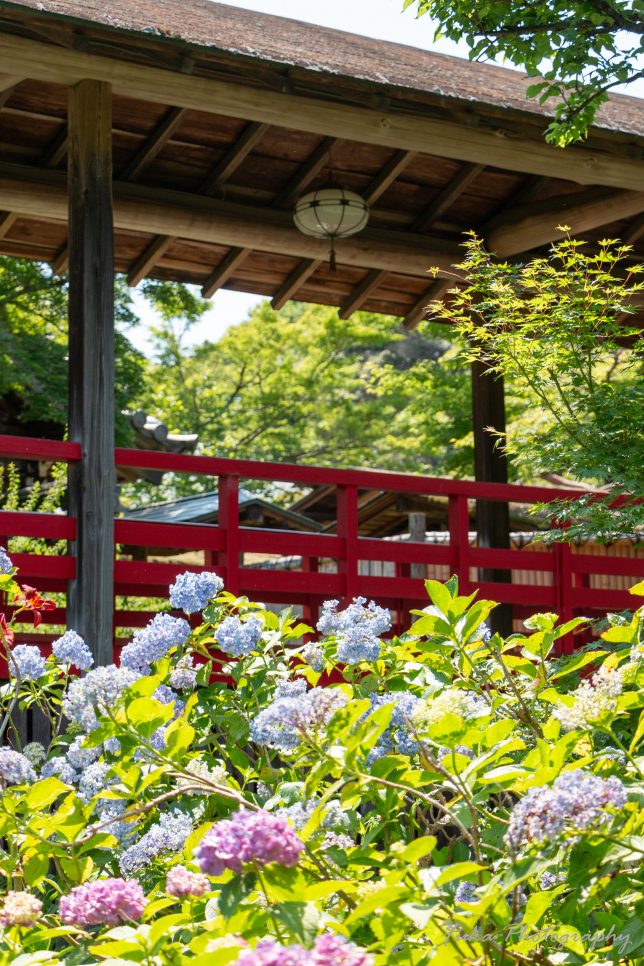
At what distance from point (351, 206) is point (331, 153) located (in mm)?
456

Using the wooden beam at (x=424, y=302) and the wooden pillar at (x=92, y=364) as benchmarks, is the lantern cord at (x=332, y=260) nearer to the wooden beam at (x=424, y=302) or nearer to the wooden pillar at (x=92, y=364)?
the wooden beam at (x=424, y=302)

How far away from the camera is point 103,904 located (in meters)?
1.70

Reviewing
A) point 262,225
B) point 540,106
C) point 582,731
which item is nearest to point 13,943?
point 582,731

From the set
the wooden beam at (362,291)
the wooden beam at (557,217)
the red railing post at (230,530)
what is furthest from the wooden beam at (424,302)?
the red railing post at (230,530)

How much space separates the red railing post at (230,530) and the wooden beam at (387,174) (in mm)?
2622

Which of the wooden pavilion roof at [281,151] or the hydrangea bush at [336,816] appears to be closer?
the hydrangea bush at [336,816]

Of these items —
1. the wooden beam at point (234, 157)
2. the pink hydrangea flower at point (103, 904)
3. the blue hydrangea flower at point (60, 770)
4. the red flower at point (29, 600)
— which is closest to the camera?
the pink hydrangea flower at point (103, 904)

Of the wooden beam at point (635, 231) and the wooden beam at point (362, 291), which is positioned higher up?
the wooden beam at point (635, 231)

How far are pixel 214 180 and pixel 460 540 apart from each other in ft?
9.06

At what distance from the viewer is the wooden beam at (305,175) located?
736 centimetres

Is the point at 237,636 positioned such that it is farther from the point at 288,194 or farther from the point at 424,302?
the point at 424,302

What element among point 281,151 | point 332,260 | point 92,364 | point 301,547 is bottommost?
point 301,547

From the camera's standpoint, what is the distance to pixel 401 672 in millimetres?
2668

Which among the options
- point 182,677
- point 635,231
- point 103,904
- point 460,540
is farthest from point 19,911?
point 635,231
